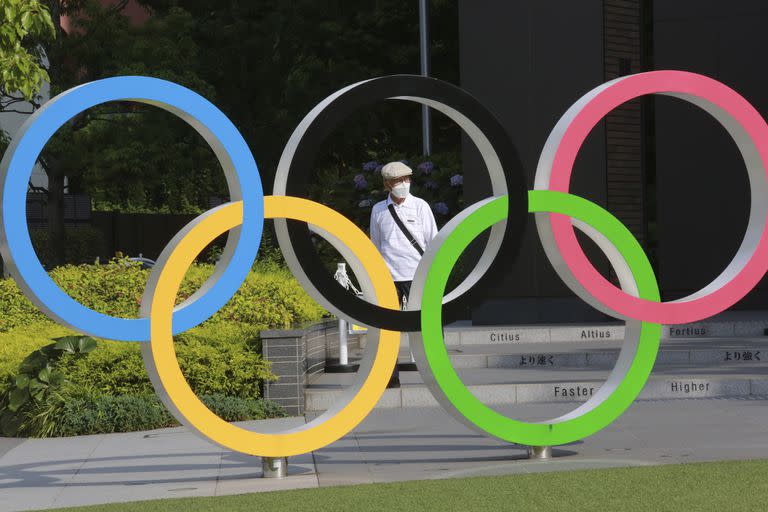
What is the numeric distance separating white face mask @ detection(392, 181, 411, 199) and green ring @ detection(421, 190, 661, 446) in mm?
1980

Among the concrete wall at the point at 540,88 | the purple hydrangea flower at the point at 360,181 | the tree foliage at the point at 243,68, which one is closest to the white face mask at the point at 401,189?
the concrete wall at the point at 540,88

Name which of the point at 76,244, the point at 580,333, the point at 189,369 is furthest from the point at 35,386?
the point at 76,244

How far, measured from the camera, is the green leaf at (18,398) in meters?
11.0

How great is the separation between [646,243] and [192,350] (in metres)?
9.13

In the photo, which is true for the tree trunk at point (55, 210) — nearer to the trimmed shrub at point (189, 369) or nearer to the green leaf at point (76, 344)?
the green leaf at point (76, 344)

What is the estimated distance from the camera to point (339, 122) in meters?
8.48

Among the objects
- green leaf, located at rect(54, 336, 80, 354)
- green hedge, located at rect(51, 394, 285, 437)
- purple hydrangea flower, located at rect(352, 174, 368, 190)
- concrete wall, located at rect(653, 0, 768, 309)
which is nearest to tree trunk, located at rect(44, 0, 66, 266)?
purple hydrangea flower, located at rect(352, 174, 368, 190)

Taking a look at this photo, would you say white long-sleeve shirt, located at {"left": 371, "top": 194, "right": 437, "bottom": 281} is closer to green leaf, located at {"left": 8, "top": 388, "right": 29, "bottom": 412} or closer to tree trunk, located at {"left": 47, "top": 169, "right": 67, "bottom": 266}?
green leaf, located at {"left": 8, "top": 388, "right": 29, "bottom": 412}

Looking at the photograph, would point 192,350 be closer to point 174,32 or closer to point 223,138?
point 223,138

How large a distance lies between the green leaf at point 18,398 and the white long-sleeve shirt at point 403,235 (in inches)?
136

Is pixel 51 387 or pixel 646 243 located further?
pixel 646 243

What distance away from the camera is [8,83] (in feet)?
47.5

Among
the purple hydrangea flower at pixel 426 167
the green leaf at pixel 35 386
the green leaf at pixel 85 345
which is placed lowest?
the green leaf at pixel 35 386

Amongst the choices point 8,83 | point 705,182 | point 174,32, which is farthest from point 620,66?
point 174,32
